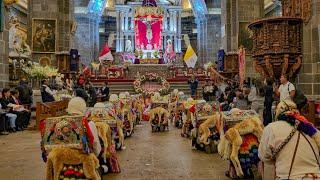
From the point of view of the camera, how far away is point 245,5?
23.2 meters

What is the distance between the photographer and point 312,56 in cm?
1037

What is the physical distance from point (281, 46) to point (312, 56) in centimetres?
72

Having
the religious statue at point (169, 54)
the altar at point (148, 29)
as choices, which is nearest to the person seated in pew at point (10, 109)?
the religious statue at point (169, 54)

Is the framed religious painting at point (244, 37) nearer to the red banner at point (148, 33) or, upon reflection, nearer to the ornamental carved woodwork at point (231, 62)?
the ornamental carved woodwork at point (231, 62)

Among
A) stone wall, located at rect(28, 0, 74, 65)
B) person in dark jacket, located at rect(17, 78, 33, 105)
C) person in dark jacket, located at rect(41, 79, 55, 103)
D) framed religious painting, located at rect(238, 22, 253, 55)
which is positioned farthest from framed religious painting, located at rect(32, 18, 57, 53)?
framed religious painting, located at rect(238, 22, 253, 55)

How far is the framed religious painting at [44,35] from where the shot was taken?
22391 mm

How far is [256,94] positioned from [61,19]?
14366 millimetres

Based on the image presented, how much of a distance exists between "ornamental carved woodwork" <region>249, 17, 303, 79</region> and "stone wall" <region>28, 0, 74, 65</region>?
46.6 ft

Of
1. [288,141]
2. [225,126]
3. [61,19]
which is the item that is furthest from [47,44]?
[288,141]

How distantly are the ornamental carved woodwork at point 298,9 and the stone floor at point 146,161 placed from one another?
3.97 m

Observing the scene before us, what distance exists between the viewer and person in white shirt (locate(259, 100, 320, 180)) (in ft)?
12.3

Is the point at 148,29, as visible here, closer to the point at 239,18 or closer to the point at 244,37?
the point at 239,18

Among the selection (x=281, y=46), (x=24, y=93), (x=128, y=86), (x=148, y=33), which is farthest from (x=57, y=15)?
(x=148, y=33)

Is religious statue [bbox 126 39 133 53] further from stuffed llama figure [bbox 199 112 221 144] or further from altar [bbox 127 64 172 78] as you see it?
stuffed llama figure [bbox 199 112 221 144]
